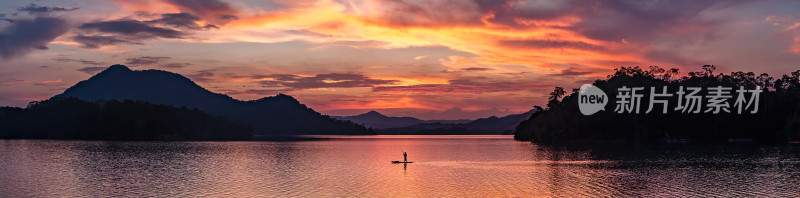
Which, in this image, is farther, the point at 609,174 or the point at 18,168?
the point at 18,168

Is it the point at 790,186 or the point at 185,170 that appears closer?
the point at 790,186

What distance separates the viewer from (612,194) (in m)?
65.8

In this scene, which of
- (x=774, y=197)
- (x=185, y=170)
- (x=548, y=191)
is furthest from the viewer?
(x=185, y=170)

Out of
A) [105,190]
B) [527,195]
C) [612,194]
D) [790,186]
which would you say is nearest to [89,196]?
[105,190]

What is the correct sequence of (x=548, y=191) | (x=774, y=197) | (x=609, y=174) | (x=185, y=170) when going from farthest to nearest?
(x=185, y=170) → (x=609, y=174) → (x=548, y=191) → (x=774, y=197)

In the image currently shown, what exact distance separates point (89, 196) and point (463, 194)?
37.6m

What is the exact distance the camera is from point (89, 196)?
2537 inches

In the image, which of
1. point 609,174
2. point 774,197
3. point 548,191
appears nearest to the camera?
point 774,197

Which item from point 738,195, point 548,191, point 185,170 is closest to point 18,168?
point 185,170

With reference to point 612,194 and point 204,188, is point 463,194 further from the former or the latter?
point 204,188

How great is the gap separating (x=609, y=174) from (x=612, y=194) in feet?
81.2

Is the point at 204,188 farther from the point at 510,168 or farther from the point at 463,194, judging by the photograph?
the point at 510,168

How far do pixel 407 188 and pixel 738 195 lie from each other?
33853mm

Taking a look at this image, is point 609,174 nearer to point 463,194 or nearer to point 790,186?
point 790,186
